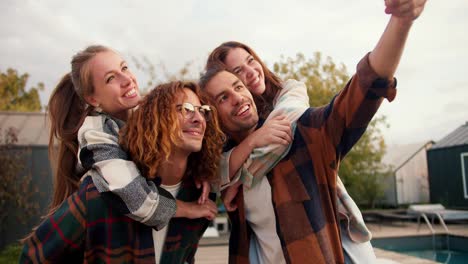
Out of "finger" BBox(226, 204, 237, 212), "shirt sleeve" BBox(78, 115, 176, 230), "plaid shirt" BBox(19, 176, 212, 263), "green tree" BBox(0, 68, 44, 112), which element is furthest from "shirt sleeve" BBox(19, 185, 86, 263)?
"green tree" BBox(0, 68, 44, 112)

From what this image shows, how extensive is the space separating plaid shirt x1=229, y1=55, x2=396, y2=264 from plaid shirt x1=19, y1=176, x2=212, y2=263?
0.55 meters

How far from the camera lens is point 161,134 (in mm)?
1620

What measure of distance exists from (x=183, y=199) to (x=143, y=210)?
1.00ft

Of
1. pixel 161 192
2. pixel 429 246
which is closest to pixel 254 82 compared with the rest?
pixel 161 192

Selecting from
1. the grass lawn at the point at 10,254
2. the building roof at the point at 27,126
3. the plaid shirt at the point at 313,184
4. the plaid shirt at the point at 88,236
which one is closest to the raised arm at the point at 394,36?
the plaid shirt at the point at 313,184

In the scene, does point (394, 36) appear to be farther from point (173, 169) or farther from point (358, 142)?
point (358, 142)

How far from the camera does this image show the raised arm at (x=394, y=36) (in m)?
1.13

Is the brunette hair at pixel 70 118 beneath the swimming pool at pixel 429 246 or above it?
above

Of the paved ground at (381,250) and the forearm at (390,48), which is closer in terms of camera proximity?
the forearm at (390,48)

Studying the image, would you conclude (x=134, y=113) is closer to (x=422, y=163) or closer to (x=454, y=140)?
(x=454, y=140)

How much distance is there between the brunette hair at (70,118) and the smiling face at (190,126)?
0.49m

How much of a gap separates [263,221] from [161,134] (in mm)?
546

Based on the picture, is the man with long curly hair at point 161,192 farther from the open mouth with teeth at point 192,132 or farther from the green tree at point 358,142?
the green tree at point 358,142

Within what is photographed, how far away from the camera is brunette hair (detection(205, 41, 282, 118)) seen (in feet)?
6.84
